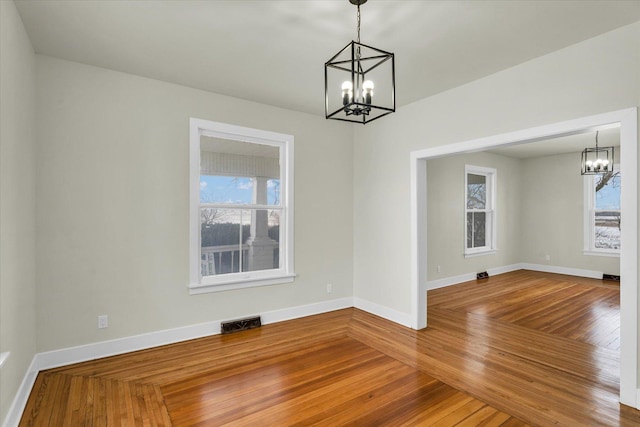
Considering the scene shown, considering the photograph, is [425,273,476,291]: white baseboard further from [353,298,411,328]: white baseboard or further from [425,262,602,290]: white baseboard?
[353,298,411,328]: white baseboard

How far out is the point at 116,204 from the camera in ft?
10.7

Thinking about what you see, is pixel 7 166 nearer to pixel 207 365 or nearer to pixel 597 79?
pixel 207 365

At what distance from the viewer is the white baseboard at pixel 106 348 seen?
7.72ft

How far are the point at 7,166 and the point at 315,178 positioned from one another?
3171 mm

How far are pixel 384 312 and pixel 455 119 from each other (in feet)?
8.52

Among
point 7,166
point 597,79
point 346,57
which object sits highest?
point 346,57

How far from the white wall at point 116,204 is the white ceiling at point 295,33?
317mm

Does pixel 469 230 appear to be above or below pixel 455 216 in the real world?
below

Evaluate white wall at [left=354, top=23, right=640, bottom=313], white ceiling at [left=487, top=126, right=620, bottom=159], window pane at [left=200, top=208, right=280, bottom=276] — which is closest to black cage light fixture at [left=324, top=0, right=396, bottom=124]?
white wall at [left=354, top=23, right=640, bottom=313]

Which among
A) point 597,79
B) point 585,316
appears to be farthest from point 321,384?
point 585,316

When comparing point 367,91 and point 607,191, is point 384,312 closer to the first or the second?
point 367,91

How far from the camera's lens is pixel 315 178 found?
4.61m

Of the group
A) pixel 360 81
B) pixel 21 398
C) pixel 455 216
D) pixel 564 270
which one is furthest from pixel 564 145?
pixel 21 398

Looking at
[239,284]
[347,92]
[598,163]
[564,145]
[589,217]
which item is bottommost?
[239,284]
